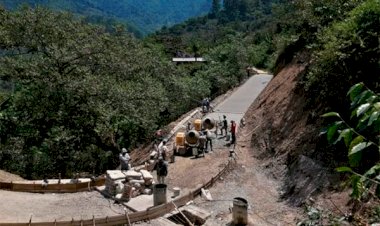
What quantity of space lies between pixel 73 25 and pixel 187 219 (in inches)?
604

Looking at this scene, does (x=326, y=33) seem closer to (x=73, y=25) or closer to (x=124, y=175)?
(x=124, y=175)

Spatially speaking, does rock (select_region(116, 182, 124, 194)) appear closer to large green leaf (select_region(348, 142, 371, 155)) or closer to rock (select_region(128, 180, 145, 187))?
rock (select_region(128, 180, 145, 187))

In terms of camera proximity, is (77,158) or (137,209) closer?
(137,209)

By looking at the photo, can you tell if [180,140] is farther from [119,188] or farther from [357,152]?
[357,152]

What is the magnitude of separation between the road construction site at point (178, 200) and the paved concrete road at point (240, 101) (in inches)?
315

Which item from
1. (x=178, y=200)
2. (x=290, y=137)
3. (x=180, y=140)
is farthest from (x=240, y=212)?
(x=180, y=140)

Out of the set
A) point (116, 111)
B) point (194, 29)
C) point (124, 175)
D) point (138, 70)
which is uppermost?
point (194, 29)

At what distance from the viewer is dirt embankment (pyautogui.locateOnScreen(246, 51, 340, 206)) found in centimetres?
1577

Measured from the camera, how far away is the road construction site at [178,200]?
14.2 meters

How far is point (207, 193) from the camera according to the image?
16.2 meters

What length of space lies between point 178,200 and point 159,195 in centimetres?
78

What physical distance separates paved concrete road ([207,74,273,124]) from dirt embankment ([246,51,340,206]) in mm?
2218

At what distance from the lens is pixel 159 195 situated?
579 inches

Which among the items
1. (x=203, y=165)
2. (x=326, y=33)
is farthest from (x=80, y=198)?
(x=326, y=33)
